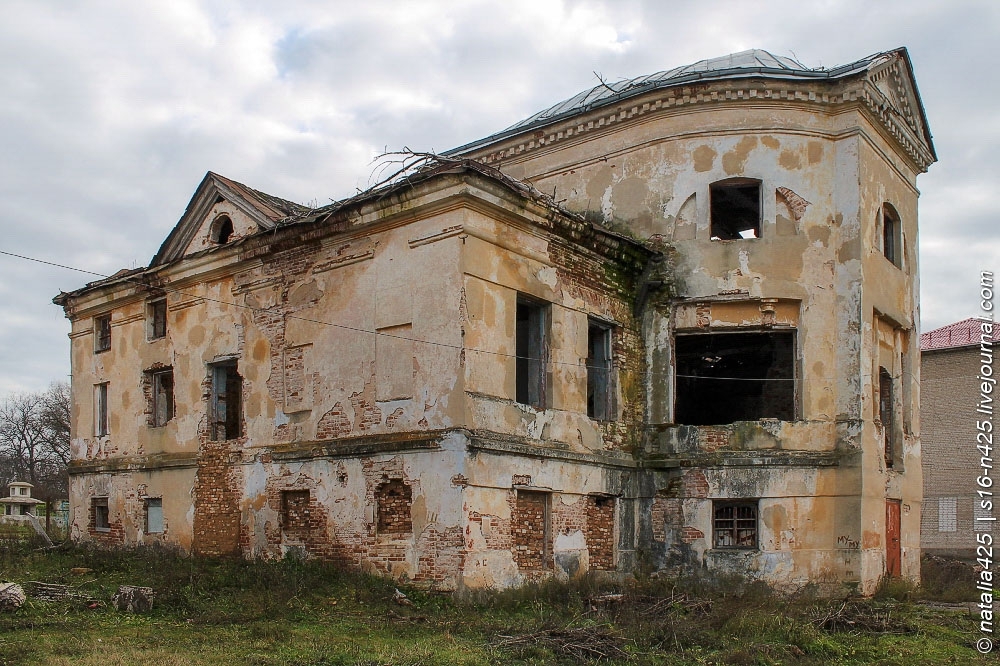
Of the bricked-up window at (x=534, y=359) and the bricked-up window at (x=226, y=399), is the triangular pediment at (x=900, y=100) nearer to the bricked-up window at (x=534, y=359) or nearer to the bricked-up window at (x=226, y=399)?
the bricked-up window at (x=534, y=359)

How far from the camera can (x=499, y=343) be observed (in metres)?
14.1

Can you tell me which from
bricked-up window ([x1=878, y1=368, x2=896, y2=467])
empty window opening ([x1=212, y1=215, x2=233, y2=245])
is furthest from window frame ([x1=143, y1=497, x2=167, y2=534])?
bricked-up window ([x1=878, y1=368, x2=896, y2=467])

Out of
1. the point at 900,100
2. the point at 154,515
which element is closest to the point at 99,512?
the point at 154,515

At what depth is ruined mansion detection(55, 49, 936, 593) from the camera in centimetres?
1388

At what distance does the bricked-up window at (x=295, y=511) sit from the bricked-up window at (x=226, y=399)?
95.9 inches

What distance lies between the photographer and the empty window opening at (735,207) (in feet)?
55.5

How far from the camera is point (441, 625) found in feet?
38.5

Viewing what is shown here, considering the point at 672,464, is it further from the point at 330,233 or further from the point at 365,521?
the point at 330,233

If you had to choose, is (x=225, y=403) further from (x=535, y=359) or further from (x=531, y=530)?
(x=531, y=530)

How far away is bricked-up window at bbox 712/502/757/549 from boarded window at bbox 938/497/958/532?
1712 centimetres

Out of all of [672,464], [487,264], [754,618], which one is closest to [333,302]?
[487,264]

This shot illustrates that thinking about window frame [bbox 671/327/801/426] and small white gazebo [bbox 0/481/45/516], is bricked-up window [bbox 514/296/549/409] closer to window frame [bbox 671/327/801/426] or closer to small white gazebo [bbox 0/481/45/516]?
window frame [bbox 671/327/801/426]

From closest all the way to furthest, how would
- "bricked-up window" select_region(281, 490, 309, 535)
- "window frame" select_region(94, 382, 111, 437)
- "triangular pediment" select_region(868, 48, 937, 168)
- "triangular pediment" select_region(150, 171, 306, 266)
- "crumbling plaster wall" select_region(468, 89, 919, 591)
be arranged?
"bricked-up window" select_region(281, 490, 309, 535)
"crumbling plaster wall" select_region(468, 89, 919, 591)
"triangular pediment" select_region(868, 48, 937, 168)
"triangular pediment" select_region(150, 171, 306, 266)
"window frame" select_region(94, 382, 111, 437)

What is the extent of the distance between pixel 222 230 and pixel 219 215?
0.40 meters
